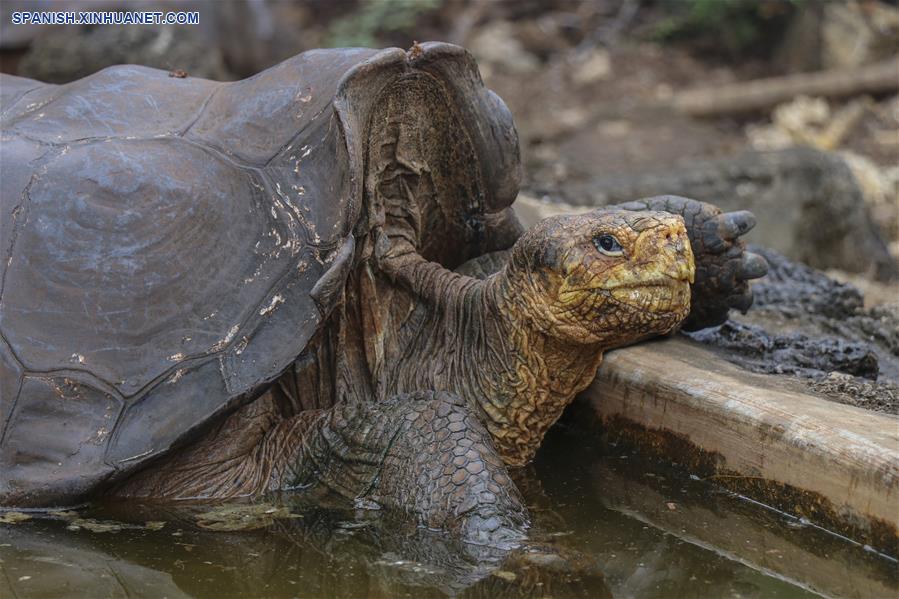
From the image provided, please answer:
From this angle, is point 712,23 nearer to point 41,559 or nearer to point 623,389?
point 623,389

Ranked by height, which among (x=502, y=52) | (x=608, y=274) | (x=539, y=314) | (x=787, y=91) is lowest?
(x=539, y=314)

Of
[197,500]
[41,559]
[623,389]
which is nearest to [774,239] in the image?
[623,389]

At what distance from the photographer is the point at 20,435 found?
137 inches

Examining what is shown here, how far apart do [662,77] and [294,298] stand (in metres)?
9.14

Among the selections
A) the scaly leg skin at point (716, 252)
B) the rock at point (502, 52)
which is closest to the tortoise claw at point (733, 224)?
the scaly leg skin at point (716, 252)

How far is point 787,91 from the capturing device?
10953 mm

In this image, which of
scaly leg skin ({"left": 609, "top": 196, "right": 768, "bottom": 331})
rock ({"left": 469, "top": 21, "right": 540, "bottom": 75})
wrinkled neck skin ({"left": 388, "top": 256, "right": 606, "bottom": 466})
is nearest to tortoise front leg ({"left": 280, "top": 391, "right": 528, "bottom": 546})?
wrinkled neck skin ({"left": 388, "top": 256, "right": 606, "bottom": 466})

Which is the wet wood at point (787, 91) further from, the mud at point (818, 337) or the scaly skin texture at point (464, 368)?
the scaly skin texture at point (464, 368)

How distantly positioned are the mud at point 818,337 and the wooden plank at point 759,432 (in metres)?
0.14

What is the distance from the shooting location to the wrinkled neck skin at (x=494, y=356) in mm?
3602

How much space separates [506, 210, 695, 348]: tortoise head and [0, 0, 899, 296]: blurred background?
11.3ft

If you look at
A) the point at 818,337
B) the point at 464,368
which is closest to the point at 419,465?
the point at 464,368

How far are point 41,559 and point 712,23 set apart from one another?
10.5m

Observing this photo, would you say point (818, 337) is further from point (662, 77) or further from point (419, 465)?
point (662, 77)
